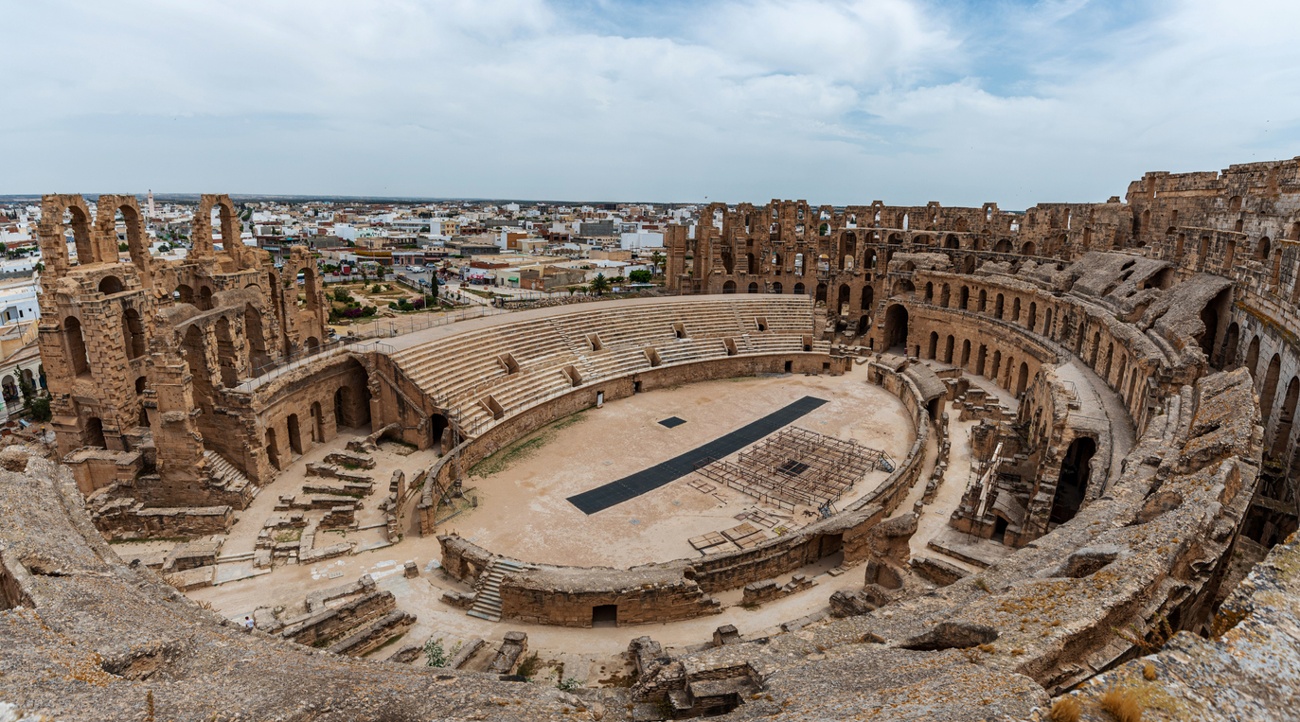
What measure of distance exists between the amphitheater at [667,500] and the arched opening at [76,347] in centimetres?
10

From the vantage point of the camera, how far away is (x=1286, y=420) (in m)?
17.8

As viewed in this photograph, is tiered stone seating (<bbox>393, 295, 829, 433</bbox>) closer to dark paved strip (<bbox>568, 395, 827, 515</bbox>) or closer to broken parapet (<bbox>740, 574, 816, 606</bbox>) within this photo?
dark paved strip (<bbox>568, 395, 827, 515</bbox>)

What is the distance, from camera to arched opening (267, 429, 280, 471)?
21688 millimetres

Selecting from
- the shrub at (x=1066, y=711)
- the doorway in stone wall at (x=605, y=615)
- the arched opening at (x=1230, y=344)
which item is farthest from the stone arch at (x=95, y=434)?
the arched opening at (x=1230, y=344)

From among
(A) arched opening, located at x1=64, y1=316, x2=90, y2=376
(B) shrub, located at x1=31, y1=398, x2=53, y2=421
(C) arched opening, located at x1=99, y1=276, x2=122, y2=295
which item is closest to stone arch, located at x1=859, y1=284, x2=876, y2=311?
(C) arched opening, located at x1=99, y1=276, x2=122, y2=295

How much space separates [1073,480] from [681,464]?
1310 centimetres

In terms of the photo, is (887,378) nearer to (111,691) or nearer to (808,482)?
(808,482)

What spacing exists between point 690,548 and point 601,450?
762 centimetres

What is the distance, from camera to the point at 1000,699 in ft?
21.7

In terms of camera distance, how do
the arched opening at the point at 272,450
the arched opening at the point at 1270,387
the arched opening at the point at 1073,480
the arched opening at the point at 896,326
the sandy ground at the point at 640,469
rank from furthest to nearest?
the arched opening at the point at 896,326
the arched opening at the point at 272,450
the arched opening at the point at 1073,480
the sandy ground at the point at 640,469
the arched opening at the point at 1270,387

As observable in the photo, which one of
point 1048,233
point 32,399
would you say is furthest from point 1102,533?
point 32,399

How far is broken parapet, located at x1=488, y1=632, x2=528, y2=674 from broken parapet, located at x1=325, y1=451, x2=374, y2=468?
1073 cm

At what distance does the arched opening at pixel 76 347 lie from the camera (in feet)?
65.5

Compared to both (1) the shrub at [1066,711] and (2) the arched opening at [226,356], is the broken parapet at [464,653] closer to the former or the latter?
(1) the shrub at [1066,711]
